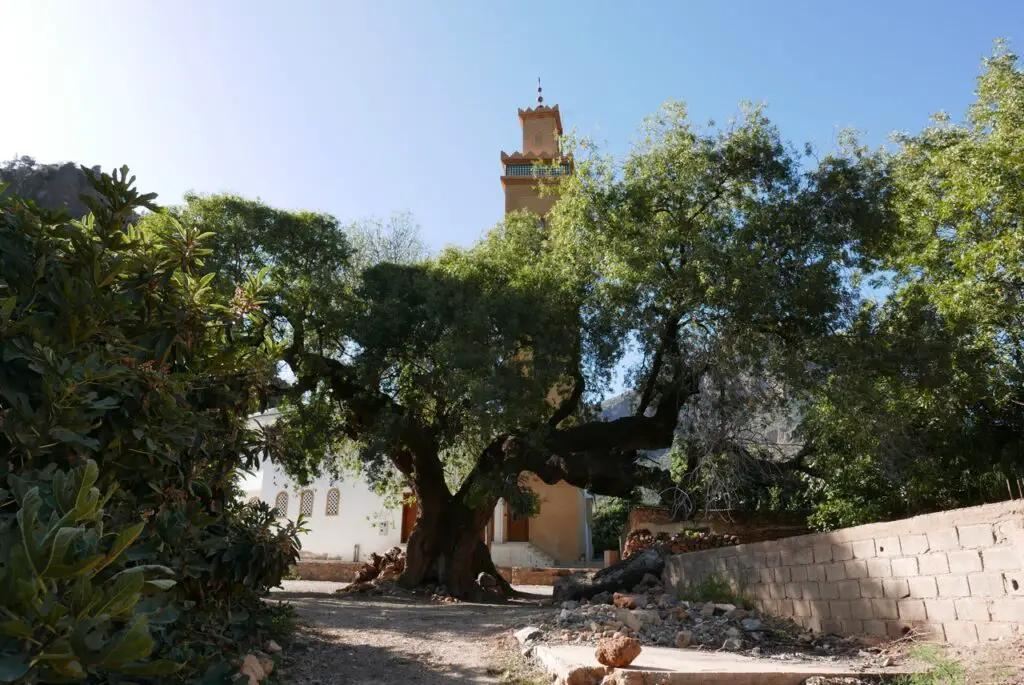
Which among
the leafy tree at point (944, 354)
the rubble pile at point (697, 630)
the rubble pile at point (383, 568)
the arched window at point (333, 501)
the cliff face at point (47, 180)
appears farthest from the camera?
the arched window at point (333, 501)

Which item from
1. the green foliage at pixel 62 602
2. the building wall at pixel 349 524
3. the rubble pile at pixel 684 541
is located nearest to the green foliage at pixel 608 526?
the building wall at pixel 349 524

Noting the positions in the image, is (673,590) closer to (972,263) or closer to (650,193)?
(650,193)

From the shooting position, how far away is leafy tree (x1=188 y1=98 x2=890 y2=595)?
11.2 metres

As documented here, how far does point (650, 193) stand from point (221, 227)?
8067 mm

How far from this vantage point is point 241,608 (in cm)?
584

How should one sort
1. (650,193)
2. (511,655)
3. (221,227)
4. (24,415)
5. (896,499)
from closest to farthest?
(24,415) < (511,655) < (650,193) < (896,499) < (221,227)

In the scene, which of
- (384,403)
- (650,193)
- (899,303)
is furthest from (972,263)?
(384,403)

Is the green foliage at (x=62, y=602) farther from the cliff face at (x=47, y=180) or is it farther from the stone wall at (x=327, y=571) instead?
the stone wall at (x=327, y=571)

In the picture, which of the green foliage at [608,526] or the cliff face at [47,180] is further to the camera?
the green foliage at [608,526]

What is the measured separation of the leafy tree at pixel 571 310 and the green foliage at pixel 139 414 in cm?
496

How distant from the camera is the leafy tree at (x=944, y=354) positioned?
36.3 feet

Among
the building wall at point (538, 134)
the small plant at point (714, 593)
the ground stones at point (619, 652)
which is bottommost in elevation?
the ground stones at point (619, 652)

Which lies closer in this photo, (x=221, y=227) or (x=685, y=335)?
(x=685, y=335)

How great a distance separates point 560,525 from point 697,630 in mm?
16192
